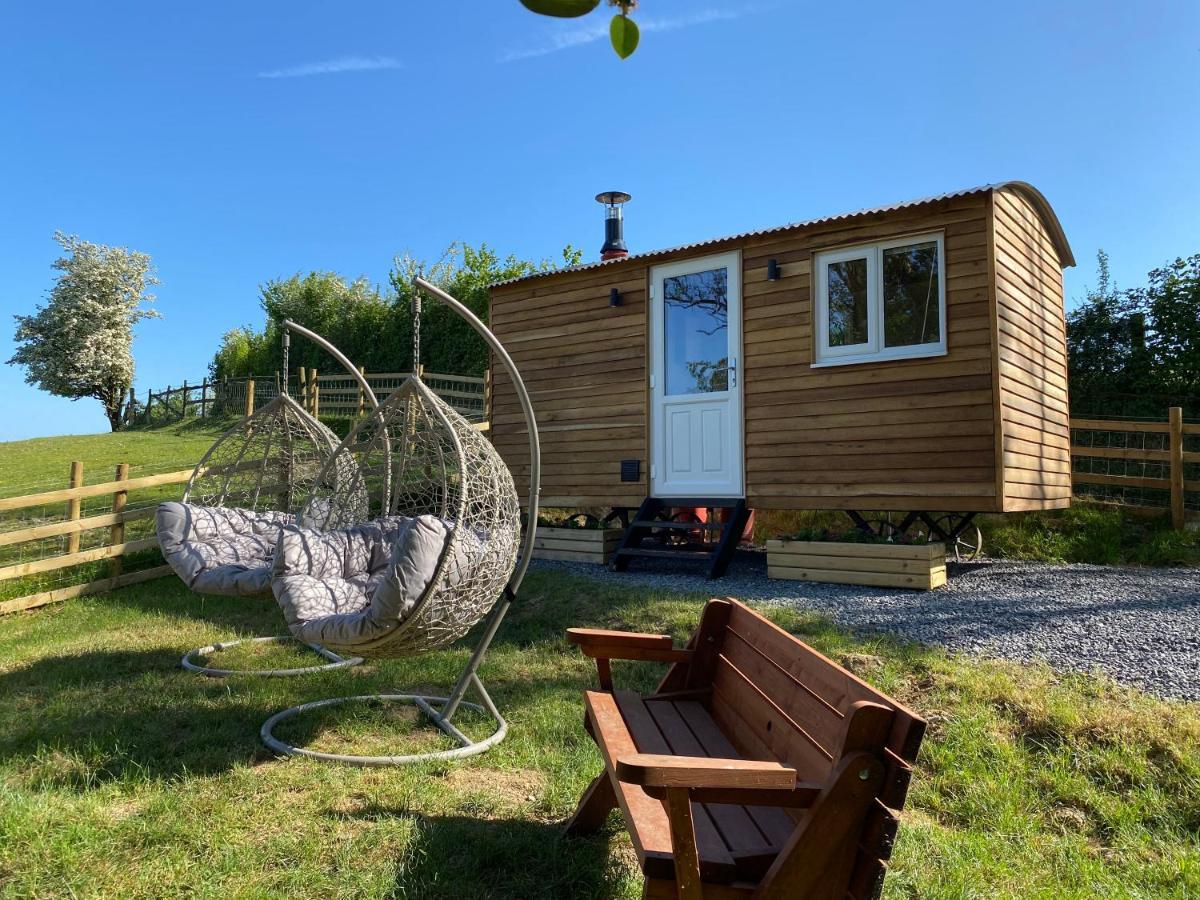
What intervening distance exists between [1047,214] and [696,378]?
3.85m

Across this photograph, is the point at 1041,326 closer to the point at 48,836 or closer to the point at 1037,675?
the point at 1037,675

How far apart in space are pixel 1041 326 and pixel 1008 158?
2848 mm

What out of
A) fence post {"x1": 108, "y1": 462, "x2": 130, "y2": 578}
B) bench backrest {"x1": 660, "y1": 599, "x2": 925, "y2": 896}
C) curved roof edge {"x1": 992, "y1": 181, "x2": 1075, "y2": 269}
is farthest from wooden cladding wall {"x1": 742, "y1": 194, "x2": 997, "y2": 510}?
fence post {"x1": 108, "y1": 462, "x2": 130, "y2": 578}

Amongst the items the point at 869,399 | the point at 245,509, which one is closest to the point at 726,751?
the point at 245,509

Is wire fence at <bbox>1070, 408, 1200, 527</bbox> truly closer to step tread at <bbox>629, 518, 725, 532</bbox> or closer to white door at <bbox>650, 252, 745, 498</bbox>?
white door at <bbox>650, 252, 745, 498</bbox>

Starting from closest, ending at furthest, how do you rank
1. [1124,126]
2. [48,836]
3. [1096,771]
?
1. [48,836]
2. [1096,771]
3. [1124,126]

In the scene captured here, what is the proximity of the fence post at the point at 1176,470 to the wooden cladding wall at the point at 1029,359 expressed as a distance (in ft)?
3.30

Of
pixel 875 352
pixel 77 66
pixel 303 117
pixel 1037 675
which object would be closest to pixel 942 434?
pixel 875 352

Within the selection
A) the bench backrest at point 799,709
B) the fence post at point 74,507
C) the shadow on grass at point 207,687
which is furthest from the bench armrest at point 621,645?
the fence post at point 74,507

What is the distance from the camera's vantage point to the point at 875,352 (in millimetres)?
6789

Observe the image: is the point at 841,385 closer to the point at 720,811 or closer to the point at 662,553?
the point at 662,553

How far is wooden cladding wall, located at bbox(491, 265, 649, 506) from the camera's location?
812 cm

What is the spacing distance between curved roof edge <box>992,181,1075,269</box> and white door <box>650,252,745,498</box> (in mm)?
2455

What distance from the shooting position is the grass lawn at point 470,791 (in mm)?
2342
